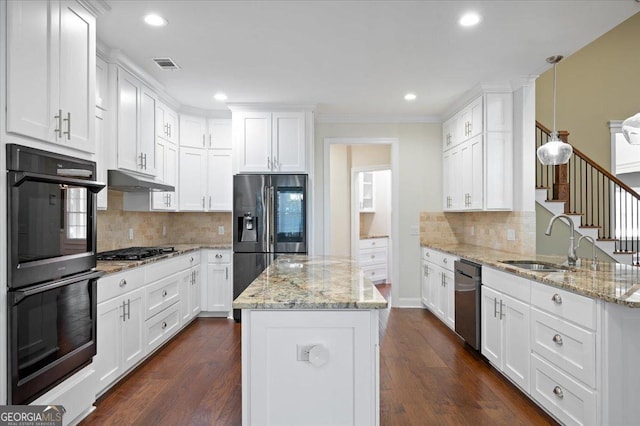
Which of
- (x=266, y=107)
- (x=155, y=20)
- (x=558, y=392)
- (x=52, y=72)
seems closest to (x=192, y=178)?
(x=266, y=107)

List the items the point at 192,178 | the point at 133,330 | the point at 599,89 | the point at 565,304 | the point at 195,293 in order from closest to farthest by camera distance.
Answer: the point at 565,304
the point at 133,330
the point at 195,293
the point at 192,178
the point at 599,89

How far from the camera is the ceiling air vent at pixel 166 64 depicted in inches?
133

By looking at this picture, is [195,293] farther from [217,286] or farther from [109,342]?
[109,342]

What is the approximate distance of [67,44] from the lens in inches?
86.2

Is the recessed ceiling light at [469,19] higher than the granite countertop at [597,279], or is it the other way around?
the recessed ceiling light at [469,19]

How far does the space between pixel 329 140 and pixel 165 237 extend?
258 centimetres

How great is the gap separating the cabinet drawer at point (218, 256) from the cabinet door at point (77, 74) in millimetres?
2558

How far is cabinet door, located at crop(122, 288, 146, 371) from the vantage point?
2947mm

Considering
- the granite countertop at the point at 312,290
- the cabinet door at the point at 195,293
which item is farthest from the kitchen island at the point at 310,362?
the cabinet door at the point at 195,293

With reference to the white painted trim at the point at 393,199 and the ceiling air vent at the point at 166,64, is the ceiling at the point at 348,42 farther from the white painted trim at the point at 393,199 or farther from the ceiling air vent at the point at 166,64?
the white painted trim at the point at 393,199

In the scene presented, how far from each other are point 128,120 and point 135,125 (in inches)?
5.2

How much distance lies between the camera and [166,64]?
11.4ft

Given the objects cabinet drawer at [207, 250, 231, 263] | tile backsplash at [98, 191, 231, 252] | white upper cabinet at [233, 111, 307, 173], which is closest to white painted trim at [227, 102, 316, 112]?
white upper cabinet at [233, 111, 307, 173]

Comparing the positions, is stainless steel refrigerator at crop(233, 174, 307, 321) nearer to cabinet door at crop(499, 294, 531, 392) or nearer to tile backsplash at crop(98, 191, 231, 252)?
tile backsplash at crop(98, 191, 231, 252)
